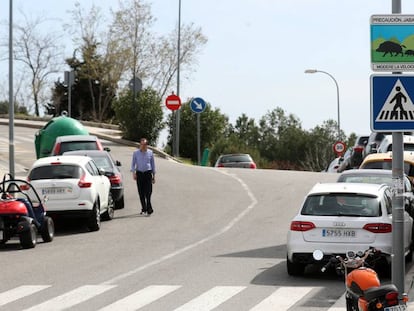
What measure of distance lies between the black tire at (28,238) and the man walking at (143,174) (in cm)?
544

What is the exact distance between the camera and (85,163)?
890 inches

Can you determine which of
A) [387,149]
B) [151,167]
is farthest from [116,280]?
[387,149]

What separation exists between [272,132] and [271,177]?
98815 millimetres

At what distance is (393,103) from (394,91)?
0.42ft

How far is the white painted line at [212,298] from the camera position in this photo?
41.3 ft

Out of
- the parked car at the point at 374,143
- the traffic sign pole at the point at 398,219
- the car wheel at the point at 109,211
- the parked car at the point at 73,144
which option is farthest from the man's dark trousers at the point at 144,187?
the traffic sign pole at the point at 398,219

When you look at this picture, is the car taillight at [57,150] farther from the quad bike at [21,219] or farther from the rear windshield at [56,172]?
the quad bike at [21,219]

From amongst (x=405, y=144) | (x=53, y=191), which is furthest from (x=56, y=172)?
(x=405, y=144)

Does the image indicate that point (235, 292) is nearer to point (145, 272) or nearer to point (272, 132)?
point (145, 272)

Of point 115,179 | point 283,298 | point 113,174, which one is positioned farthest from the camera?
point 113,174

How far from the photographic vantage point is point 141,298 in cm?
1332

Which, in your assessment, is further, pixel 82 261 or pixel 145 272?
pixel 82 261

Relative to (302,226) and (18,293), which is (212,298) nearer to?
(302,226)

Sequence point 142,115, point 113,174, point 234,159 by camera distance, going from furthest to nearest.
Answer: point 142,115
point 234,159
point 113,174
